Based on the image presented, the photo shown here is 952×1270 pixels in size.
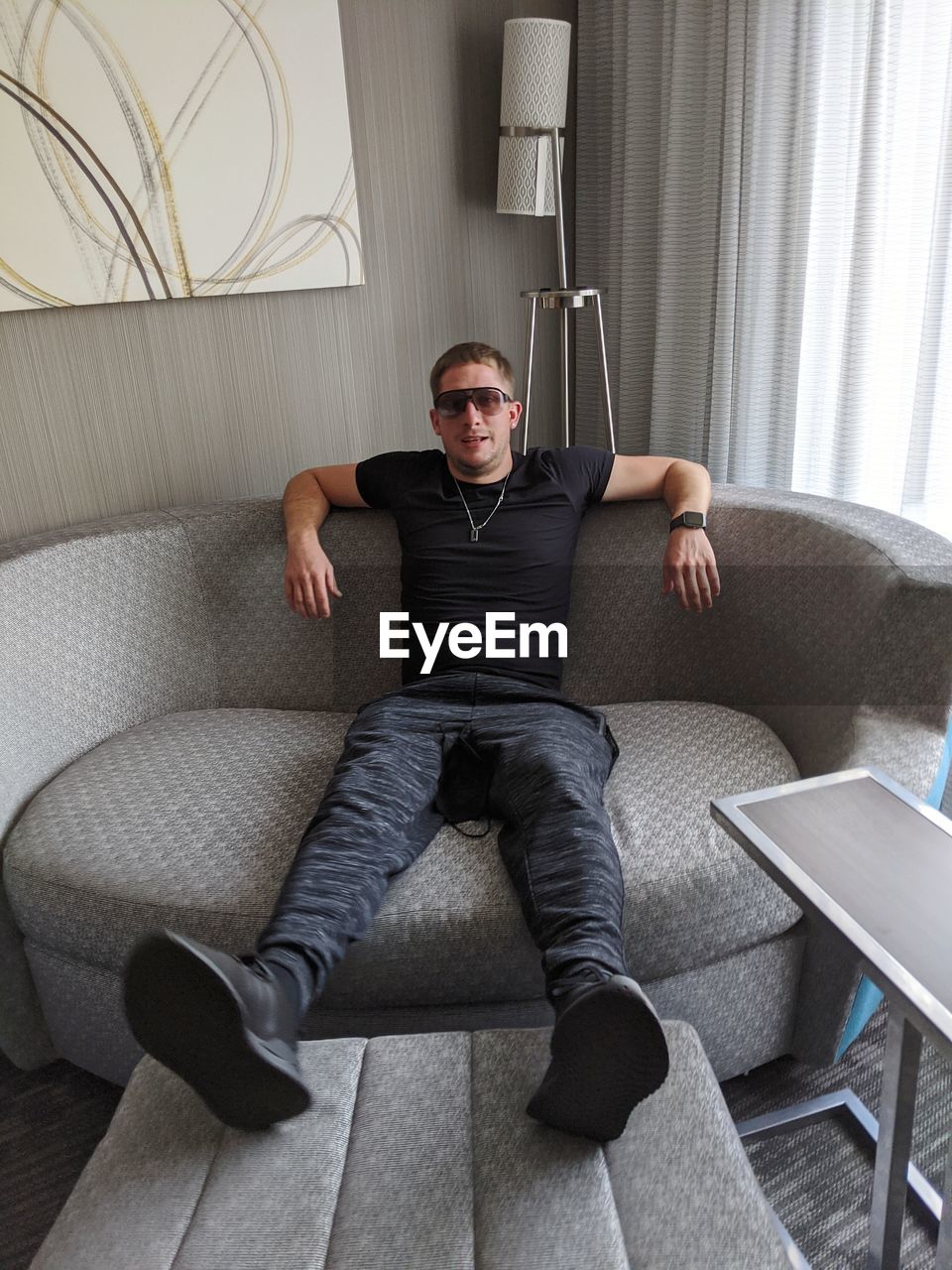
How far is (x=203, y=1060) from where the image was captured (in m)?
1.14

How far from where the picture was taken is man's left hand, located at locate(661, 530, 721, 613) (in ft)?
6.74

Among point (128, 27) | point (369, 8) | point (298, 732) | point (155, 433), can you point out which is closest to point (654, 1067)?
point (298, 732)

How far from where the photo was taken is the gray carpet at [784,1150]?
1495mm

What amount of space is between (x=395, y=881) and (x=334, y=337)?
1693mm

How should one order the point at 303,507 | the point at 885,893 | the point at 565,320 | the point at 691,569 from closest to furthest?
the point at 885,893 → the point at 691,569 → the point at 303,507 → the point at 565,320

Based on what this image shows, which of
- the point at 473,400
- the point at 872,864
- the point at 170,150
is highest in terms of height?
the point at 170,150

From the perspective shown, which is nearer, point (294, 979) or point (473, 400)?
point (294, 979)

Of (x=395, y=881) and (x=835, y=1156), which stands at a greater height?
(x=395, y=881)

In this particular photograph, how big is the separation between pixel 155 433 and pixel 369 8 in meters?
1.23

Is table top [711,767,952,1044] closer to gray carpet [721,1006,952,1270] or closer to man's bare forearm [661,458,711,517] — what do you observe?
gray carpet [721,1006,952,1270]

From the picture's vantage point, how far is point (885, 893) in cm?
117

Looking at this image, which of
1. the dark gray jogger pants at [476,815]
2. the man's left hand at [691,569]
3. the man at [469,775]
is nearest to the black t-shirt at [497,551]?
the man at [469,775]

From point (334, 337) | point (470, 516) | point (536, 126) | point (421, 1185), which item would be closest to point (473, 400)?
point (470, 516)

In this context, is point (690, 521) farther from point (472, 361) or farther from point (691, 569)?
point (472, 361)
